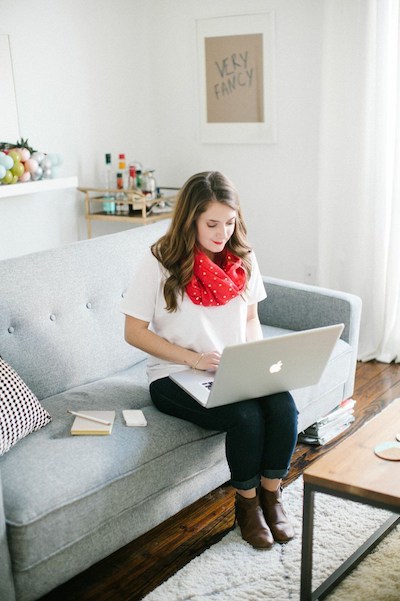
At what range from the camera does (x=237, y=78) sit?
416cm

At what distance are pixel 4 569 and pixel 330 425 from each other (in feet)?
5.02

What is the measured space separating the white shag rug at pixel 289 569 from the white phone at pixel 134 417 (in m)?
0.42

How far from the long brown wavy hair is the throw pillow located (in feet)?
1.62

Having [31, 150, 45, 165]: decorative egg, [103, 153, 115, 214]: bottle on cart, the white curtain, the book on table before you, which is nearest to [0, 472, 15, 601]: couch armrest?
the book on table

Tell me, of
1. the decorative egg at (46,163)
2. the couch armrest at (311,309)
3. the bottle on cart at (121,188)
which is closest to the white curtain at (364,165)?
the couch armrest at (311,309)

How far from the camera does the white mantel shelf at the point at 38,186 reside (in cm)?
345

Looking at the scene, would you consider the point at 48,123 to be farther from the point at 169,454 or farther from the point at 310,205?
the point at 169,454

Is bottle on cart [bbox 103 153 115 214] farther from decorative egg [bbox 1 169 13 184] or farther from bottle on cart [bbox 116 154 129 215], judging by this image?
decorative egg [bbox 1 169 13 184]

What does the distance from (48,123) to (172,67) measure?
36.1 inches

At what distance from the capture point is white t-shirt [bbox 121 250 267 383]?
7.57 ft

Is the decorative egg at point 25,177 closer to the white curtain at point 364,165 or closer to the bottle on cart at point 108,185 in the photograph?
the bottle on cart at point 108,185

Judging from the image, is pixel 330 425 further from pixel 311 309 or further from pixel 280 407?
pixel 280 407

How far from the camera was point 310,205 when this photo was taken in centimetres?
409

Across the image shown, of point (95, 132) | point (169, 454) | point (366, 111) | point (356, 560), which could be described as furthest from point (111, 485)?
point (95, 132)
